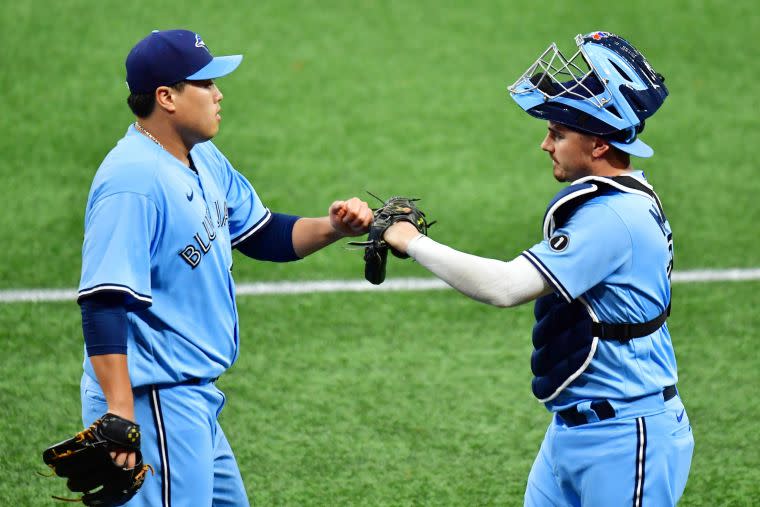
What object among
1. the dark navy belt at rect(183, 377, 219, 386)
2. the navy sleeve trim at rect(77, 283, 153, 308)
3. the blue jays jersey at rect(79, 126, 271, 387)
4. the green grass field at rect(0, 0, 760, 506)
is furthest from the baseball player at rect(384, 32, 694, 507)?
the green grass field at rect(0, 0, 760, 506)

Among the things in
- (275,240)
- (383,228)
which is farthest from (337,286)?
(383,228)

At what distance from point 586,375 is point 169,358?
1.31 metres

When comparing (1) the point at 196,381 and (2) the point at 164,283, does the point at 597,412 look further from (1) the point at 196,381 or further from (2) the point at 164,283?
(2) the point at 164,283

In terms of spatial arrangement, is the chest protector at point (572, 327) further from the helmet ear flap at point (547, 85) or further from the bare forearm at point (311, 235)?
the bare forearm at point (311, 235)

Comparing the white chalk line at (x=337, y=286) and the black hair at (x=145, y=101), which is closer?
the black hair at (x=145, y=101)

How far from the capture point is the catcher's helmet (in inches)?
150

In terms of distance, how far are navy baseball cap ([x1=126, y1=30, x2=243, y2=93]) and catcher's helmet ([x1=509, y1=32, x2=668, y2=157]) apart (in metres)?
1.05

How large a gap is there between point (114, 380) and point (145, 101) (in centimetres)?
94

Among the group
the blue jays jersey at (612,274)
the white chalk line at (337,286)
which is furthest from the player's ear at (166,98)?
the white chalk line at (337,286)

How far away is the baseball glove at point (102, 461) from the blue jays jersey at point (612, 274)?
1.32 meters

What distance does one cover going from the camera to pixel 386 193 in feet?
29.6

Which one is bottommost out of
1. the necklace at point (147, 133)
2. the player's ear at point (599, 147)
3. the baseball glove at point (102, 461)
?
the baseball glove at point (102, 461)

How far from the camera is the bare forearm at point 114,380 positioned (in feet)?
11.6

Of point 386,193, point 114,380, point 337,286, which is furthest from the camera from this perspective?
point 386,193
